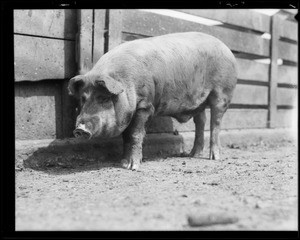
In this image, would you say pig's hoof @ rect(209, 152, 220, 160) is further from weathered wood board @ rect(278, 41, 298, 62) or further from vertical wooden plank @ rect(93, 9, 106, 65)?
weathered wood board @ rect(278, 41, 298, 62)

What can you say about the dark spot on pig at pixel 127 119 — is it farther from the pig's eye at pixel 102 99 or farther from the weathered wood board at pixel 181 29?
the weathered wood board at pixel 181 29

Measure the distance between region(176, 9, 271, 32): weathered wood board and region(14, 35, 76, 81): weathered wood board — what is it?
1664mm

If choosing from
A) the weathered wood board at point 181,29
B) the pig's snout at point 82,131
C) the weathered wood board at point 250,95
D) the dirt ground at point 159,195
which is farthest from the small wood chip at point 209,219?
the weathered wood board at point 250,95

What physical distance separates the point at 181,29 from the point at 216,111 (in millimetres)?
1130

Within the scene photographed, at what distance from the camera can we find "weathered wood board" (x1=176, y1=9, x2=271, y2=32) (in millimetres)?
5234

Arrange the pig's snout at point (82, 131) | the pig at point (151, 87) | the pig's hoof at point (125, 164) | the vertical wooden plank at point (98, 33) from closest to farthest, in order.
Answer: the pig's snout at point (82, 131)
the pig at point (151, 87)
the pig's hoof at point (125, 164)
the vertical wooden plank at point (98, 33)

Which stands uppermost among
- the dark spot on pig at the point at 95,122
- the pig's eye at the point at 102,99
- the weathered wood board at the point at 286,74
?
the weathered wood board at the point at 286,74

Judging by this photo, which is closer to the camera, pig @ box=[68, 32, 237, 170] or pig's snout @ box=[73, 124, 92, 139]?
pig's snout @ box=[73, 124, 92, 139]

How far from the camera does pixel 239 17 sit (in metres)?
5.66

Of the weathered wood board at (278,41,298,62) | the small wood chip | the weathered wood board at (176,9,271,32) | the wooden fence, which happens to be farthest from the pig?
the weathered wood board at (278,41,298,62)

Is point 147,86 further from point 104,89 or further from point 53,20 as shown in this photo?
point 53,20

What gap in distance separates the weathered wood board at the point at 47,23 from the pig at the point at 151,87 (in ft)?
1.66

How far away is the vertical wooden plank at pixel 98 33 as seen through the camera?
4.05 m
